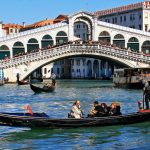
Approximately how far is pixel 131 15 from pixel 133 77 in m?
21.4

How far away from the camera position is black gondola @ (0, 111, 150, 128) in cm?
863

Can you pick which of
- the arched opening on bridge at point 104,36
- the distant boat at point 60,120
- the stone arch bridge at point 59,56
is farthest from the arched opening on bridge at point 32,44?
the distant boat at point 60,120

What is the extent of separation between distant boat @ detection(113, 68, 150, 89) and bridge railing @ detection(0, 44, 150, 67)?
276cm

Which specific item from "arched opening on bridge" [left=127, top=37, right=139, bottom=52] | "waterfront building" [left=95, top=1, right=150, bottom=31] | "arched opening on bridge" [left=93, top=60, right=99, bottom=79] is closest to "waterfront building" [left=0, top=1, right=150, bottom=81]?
"arched opening on bridge" [left=127, top=37, right=139, bottom=52]

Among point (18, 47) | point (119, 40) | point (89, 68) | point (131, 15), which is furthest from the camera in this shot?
point (89, 68)

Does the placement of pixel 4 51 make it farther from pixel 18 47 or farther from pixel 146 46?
pixel 146 46

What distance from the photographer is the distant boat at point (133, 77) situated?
2149 cm

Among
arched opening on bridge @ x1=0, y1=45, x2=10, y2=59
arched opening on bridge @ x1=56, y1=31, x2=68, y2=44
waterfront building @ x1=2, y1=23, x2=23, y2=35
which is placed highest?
waterfront building @ x1=2, y1=23, x2=23, y2=35

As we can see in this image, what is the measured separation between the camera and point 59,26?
30047 mm

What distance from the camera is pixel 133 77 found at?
22.2 metres

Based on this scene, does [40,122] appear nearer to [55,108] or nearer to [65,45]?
[55,108]

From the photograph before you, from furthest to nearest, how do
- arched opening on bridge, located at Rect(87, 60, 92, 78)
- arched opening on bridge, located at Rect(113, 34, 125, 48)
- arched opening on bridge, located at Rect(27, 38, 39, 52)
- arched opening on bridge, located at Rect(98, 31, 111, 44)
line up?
arched opening on bridge, located at Rect(87, 60, 92, 78) → arched opening on bridge, located at Rect(113, 34, 125, 48) → arched opening on bridge, located at Rect(98, 31, 111, 44) → arched opening on bridge, located at Rect(27, 38, 39, 52)

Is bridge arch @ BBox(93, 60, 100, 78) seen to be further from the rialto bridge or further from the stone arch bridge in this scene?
the stone arch bridge

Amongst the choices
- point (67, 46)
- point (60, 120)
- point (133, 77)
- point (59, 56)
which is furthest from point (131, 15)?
point (60, 120)
